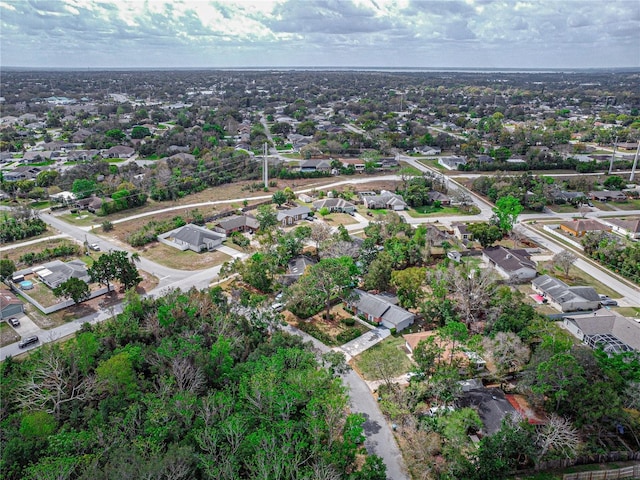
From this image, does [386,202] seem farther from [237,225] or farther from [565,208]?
[565,208]

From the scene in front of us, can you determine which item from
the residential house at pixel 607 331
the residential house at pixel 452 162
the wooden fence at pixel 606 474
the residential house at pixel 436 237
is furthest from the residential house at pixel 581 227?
the wooden fence at pixel 606 474

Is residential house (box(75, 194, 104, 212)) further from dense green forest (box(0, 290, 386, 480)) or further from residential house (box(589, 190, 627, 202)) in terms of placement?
residential house (box(589, 190, 627, 202))

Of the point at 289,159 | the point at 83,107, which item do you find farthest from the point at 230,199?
the point at 83,107

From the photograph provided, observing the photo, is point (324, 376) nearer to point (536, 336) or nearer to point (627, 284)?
point (536, 336)

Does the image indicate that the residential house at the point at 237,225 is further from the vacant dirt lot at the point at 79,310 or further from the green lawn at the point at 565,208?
the green lawn at the point at 565,208

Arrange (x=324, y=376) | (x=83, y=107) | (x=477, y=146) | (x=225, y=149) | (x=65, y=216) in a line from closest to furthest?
(x=324, y=376) < (x=65, y=216) < (x=225, y=149) < (x=477, y=146) < (x=83, y=107)

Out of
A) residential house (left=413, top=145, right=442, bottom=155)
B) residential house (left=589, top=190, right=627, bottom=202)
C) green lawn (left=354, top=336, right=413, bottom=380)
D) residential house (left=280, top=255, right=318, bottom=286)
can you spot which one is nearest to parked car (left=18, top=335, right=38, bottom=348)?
residential house (left=280, top=255, right=318, bottom=286)
